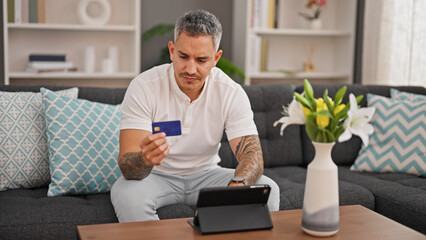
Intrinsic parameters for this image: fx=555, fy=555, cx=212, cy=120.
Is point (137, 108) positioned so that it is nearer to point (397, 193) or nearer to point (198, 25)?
point (198, 25)

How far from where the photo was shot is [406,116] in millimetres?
2801

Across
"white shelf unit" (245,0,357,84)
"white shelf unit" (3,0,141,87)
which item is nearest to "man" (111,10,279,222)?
"white shelf unit" (3,0,141,87)

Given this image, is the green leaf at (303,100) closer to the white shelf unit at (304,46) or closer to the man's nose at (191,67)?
the man's nose at (191,67)

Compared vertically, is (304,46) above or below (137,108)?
above

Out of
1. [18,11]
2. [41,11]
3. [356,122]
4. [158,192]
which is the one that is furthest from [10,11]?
[356,122]

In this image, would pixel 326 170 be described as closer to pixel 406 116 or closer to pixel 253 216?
pixel 253 216

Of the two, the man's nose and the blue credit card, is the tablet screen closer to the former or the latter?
the blue credit card

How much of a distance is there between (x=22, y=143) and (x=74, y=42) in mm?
1805

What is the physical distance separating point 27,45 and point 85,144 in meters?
1.86

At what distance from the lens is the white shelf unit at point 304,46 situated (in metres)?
4.30

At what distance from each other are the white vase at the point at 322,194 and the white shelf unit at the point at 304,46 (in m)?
2.69

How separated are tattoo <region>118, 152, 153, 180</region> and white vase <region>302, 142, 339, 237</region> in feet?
2.17

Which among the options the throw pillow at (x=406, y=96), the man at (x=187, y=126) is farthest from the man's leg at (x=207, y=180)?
the throw pillow at (x=406, y=96)

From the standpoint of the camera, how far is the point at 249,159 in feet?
6.90
